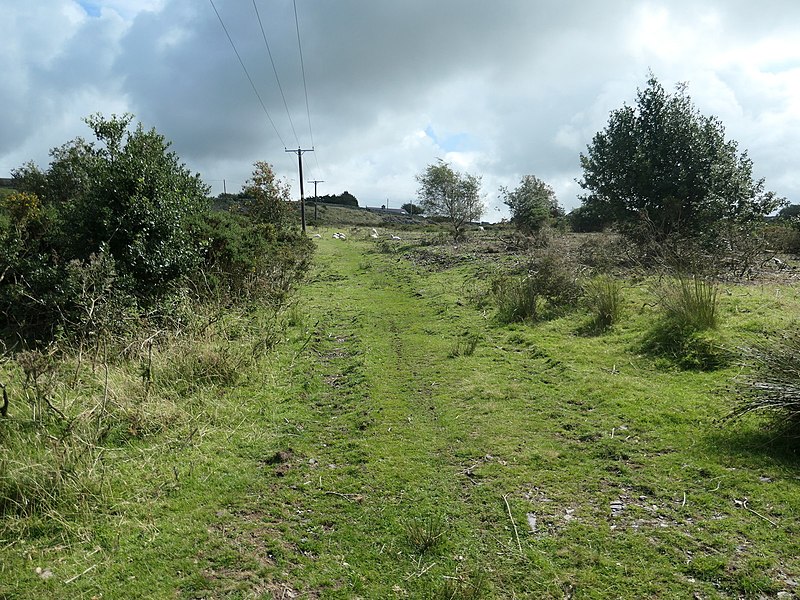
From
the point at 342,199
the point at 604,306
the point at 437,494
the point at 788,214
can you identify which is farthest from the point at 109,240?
the point at 342,199

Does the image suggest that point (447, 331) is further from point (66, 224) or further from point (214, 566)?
point (66, 224)

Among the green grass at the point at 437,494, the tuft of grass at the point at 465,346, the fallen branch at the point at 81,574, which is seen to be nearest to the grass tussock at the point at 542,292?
the tuft of grass at the point at 465,346

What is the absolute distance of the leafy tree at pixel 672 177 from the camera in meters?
17.2

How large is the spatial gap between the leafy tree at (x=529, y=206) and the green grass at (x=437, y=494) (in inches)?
893

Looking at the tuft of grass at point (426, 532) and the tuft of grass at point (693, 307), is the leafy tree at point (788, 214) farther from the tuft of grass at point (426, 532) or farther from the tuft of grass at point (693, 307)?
the tuft of grass at point (426, 532)

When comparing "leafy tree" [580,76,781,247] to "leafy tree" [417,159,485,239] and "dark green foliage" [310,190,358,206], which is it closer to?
"leafy tree" [417,159,485,239]

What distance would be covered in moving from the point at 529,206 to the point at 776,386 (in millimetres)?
28421

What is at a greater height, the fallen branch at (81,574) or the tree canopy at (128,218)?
the tree canopy at (128,218)

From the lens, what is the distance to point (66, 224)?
10125mm

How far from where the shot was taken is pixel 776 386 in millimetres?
4641

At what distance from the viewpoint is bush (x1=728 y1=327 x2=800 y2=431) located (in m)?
4.55

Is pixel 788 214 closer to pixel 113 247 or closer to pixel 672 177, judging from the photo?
pixel 672 177

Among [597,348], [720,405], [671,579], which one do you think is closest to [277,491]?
[671,579]

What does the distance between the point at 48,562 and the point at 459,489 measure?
3244 mm
